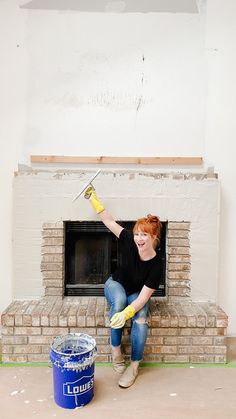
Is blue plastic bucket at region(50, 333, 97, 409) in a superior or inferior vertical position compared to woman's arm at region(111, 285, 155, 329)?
inferior

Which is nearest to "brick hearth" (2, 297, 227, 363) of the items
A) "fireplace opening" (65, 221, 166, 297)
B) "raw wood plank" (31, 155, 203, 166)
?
"fireplace opening" (65, 221, 166, 297)

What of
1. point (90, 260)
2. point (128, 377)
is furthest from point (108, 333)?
Result: point (90, 260)

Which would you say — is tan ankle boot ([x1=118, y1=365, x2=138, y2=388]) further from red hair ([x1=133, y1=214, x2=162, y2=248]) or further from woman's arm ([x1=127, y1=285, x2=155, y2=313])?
red hair ([x1=133, y1=214, x2=162, y2=248])

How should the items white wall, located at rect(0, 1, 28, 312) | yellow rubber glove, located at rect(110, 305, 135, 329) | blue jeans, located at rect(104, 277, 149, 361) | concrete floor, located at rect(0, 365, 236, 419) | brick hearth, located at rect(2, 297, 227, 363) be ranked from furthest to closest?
1. white wall, located at rect(0, 1, 28, 312)
2. brick hearth, located at rect(2, 297, 227, 363)
3. blue jeans, located at rect(104, 277, 149, 361)
4. yellow rubber glove, located at rect(110, 305, 135, 329)
5. concrete floor, located at rect(0, 365, 236, 419)

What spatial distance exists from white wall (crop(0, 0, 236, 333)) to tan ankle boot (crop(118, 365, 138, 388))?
4.58 feet

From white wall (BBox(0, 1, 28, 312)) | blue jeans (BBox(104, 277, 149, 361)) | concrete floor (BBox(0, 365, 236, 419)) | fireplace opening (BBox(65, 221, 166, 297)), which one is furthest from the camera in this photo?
fireplace opening (BBox(65, 221, 166, 297))

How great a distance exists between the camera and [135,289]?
2225 mm

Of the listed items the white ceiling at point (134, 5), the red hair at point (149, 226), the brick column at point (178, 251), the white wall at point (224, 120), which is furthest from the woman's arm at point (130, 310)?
the white ceiling at point (134, 5)

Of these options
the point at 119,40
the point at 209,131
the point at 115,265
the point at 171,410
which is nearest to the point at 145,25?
the point at 119,40

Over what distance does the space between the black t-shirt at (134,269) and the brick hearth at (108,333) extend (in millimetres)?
259

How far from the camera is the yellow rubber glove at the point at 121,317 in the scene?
199 cm

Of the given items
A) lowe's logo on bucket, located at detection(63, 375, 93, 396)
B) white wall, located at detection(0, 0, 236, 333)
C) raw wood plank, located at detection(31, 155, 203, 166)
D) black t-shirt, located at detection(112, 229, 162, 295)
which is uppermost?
white wall, located at detection(0, 0, 236, 333)

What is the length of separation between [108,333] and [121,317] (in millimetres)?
368

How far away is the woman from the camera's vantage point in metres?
2.06
